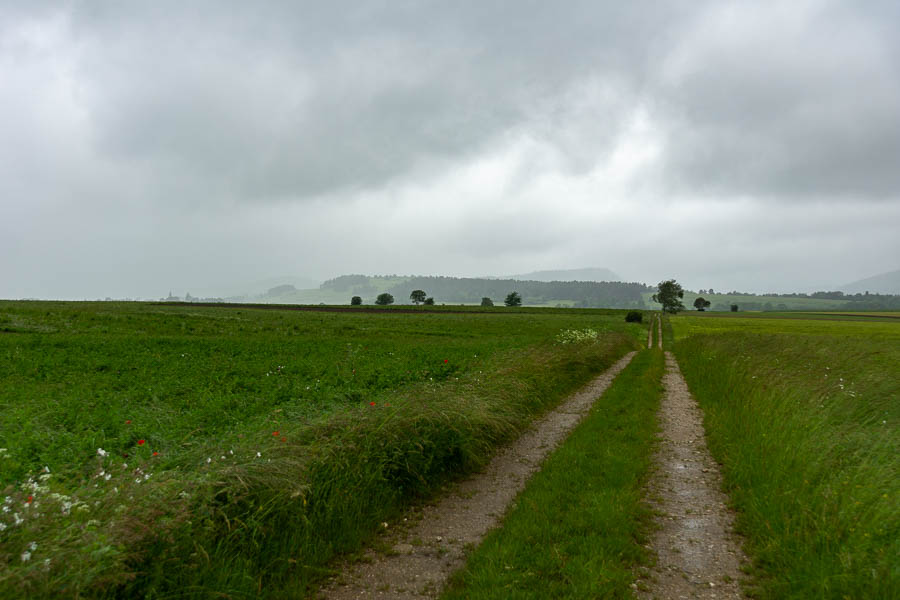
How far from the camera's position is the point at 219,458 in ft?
20.2

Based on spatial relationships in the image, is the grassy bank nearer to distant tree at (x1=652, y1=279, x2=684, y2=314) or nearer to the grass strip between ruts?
the grass strip between ruts

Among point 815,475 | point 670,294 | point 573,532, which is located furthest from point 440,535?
point 670,294

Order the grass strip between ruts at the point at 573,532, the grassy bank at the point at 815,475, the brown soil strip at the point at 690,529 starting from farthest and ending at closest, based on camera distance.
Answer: the brown soil strip at the point at 690,529 → the grass strip between ruts at the point at 573,532 → the grassy bank at the point at 815,475

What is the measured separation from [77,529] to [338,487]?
→ 2873mm

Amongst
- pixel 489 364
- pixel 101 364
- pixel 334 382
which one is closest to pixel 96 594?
pixel 334 382

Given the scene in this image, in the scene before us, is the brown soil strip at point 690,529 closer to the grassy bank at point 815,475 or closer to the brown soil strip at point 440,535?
the grassy bank at point 815,475

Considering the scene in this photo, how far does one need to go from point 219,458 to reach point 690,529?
6.51m

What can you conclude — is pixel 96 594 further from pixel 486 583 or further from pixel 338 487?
pixel 486 583

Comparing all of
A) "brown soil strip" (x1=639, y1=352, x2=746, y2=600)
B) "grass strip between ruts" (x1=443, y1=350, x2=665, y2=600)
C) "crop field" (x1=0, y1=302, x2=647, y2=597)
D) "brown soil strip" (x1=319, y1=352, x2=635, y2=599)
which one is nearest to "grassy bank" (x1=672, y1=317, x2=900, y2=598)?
"brown soil strip" (x1=639, y1=352, x2=746, y2=600)

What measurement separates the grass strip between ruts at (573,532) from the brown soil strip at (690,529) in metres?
0.24

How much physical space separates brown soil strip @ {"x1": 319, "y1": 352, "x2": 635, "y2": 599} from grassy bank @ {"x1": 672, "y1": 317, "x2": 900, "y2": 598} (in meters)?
3.28

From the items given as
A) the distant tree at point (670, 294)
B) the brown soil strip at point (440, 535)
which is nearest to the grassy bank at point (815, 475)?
the brown soil strip at point (440, 535)

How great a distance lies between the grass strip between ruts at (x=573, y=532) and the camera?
4816mm

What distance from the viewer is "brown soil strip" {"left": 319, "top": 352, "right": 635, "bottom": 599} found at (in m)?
4.98
